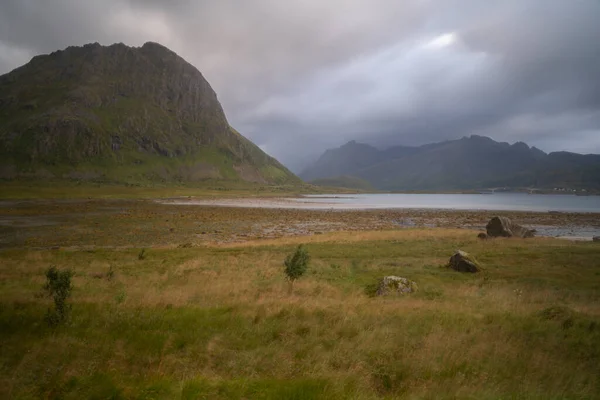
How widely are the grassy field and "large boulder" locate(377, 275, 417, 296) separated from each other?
2.08 ft

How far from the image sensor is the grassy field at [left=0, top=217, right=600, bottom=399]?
679cm

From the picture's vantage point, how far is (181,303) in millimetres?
12445

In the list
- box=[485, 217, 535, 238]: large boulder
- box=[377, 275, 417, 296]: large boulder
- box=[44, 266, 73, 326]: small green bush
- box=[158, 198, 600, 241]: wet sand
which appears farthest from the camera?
box=[158, 198, 600, 241]: wet sand

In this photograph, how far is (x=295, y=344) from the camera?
9.34 metres

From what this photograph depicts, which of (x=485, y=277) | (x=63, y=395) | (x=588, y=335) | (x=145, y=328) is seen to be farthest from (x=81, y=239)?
(x=588, y=335)

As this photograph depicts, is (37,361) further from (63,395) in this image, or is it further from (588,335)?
(588,335)

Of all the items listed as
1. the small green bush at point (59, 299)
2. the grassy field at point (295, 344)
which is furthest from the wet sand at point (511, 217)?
the small green bush at point (59, 299)

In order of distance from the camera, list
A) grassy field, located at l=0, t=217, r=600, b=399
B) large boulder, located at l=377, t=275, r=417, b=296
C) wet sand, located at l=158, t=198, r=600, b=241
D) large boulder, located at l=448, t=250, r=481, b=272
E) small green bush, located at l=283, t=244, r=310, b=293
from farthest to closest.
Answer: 1. wet sand, located at l=158, t=198, r=600, b=241
2. large boulder, located at l=448, t=250, r=481, b=272
3. small green bush, located at l=283, t=244, r=310, b=293
4. large boulder, located at l=377, t=275, r=417, b=296
5. grassy field, located at l=0, t=217, r=600, b=399

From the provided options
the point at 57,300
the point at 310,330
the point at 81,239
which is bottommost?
the point at 81,239

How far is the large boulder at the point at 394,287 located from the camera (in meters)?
17.2

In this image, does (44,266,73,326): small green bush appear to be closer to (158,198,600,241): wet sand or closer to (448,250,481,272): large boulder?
(448,250,481,272): large boulder

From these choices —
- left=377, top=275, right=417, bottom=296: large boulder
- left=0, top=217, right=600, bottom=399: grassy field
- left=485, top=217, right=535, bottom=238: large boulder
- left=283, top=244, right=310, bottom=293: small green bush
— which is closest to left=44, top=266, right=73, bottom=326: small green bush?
left=0, top=217, right=600, bottom=399: grassy field

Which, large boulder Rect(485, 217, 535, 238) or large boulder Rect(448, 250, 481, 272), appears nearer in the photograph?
large boulder Rect(448, 250, 481, 272)

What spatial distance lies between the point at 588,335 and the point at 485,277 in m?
12.0
